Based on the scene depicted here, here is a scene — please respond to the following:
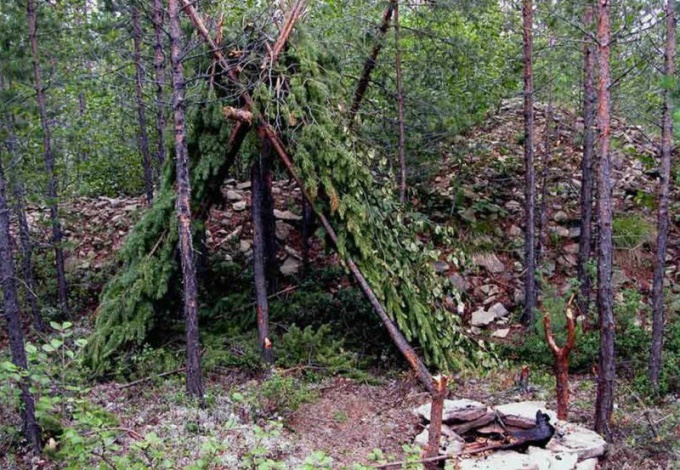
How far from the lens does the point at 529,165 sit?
933 cm

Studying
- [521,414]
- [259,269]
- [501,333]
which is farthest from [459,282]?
[521,414]

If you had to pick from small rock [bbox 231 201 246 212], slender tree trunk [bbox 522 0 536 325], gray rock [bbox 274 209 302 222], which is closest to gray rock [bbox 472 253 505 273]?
slender tree trunk [bbox 522 0 536 325]

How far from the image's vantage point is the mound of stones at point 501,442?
207 inches

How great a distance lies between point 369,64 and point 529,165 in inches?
125

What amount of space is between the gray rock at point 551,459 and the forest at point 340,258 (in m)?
0.03

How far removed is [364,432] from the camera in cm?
633

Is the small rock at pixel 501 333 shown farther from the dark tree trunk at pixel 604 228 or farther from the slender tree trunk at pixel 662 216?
the dark tree trunk at pixel 604 228

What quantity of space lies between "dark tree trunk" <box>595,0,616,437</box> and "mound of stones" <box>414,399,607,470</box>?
0.41 meters

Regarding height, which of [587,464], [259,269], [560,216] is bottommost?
[587,464]

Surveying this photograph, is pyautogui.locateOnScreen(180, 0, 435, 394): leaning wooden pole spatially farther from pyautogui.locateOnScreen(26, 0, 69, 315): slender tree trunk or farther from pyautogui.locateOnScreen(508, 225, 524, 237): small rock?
pyautogui.locateOnScreen(508, 225, 524, 237): small rock

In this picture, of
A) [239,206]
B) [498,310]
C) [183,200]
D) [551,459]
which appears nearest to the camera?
[551,459]

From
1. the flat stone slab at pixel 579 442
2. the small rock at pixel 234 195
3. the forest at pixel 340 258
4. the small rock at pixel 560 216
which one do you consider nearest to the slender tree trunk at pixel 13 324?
the forest at pixel 340 258

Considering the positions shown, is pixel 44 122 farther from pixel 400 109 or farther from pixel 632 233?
pixel 632 233

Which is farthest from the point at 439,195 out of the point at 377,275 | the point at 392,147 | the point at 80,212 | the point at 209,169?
the point at 80,212
